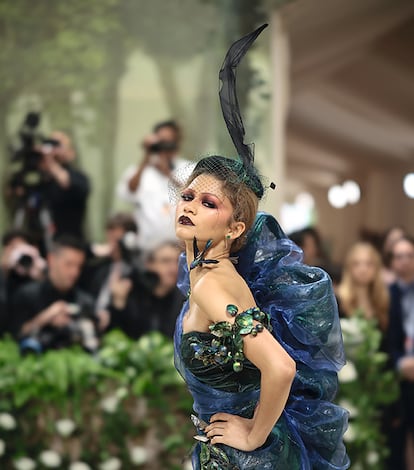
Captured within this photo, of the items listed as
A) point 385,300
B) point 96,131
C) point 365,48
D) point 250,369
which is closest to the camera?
point 250,369

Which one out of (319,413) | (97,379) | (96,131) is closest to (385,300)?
(97,379)

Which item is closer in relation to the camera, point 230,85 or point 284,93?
point 230,85

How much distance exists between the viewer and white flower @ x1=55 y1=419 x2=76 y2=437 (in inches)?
176

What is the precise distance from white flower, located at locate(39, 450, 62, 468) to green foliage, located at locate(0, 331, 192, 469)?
5 cm

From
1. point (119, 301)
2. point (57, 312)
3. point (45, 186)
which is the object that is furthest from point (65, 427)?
point (45, 186)

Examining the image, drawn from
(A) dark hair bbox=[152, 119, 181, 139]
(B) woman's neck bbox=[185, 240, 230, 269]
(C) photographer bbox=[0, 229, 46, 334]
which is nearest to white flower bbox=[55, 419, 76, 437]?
(C) photographer bbox=[0, 229, 46, 334]

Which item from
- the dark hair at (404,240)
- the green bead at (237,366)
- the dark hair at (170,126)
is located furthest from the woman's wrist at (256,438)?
the dark hair at (170,126)

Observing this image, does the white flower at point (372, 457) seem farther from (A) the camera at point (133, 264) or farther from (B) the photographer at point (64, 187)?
(B) the photographer at point (64, 187)

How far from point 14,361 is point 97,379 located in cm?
43

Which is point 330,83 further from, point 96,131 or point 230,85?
point 230,85

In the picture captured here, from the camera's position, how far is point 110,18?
23.7 ft

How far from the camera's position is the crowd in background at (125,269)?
547cm

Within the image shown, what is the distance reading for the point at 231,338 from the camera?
211 cm

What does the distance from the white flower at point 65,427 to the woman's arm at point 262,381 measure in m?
2.38
